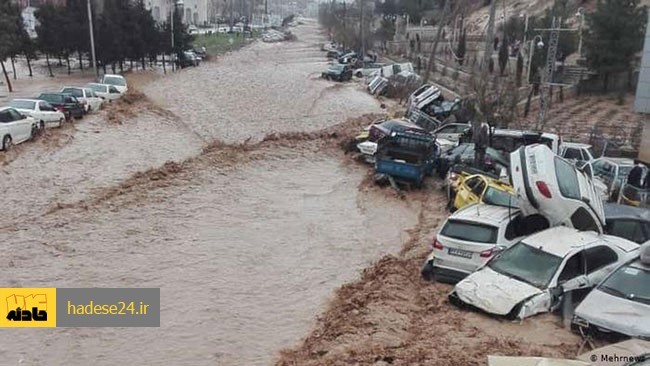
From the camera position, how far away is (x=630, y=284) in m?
9.62

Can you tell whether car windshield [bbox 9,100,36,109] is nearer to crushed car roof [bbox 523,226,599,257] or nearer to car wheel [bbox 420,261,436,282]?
car wheel [bbox 420,261,436,282]

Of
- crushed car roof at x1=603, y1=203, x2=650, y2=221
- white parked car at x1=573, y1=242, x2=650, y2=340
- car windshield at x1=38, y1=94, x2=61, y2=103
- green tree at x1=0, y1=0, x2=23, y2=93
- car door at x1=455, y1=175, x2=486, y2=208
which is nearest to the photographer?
white parked car at x1=573, y1=242, x2=650, y2=340

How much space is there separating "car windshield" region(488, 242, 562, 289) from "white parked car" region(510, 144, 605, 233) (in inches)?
48.8

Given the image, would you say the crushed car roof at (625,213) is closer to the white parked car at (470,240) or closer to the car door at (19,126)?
the white parked car at (470,240)

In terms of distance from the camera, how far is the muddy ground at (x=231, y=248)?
10.0 meters

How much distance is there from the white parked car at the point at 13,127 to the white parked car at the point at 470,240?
1627 cm

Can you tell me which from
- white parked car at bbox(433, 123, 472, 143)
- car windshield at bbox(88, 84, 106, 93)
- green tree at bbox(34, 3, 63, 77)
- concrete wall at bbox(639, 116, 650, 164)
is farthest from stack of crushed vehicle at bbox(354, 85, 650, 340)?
green tree at bbox(34, 3, 63, 77)

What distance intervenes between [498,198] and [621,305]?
492 centimetres

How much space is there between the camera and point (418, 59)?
65375mm

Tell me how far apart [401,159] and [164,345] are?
12.3 metres

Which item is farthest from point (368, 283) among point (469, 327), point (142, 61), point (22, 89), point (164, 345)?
point (142, 61)

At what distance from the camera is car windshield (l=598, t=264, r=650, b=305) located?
9386 mm

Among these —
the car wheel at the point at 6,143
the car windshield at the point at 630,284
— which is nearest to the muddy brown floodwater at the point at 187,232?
the car wheel at the point at 6,143

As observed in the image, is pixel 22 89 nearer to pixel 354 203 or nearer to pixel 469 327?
pixel 354 203
